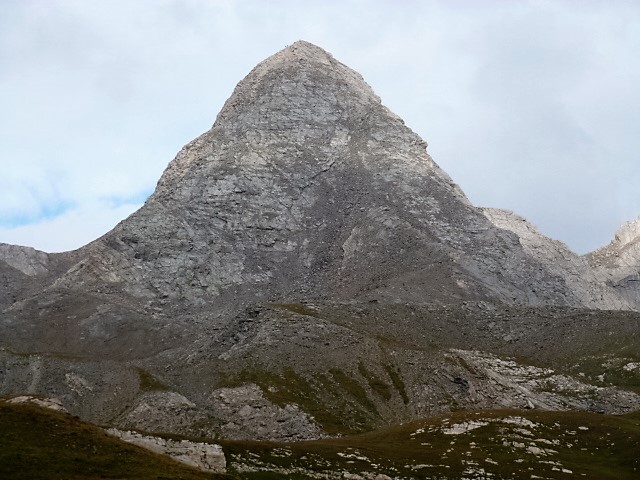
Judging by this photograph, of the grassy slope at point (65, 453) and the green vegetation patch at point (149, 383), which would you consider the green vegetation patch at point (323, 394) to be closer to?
the green vegetation patch at point (149, 383)

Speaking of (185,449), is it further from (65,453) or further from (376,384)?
(376,384)

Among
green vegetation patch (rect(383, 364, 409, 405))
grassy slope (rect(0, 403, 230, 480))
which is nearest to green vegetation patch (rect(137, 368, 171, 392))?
green vegetation patch (rect(383, 364, 409, 405))

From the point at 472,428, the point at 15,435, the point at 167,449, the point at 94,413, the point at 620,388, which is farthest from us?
the point at 94,413

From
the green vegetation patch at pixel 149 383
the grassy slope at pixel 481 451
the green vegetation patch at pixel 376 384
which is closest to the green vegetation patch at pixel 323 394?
the green vegetation patch at pixel 376 384

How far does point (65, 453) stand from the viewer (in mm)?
66000

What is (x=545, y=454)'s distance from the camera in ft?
323

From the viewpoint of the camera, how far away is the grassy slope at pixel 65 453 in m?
61.8

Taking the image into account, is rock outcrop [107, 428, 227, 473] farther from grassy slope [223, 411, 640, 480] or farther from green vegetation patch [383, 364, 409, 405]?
green vegetation patch [383, 364, 409, 405]

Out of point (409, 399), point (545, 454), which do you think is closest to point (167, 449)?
point (545, 454)

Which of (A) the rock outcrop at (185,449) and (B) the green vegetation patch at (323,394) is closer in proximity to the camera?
(A) the rock outcrop at (185,449)

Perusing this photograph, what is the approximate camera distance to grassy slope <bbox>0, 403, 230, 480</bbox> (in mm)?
61812

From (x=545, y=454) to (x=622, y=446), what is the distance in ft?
30.5

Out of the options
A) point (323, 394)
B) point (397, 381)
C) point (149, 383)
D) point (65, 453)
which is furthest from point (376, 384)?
point (65, 453)

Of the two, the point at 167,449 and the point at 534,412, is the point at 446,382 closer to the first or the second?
the point at 534,412
